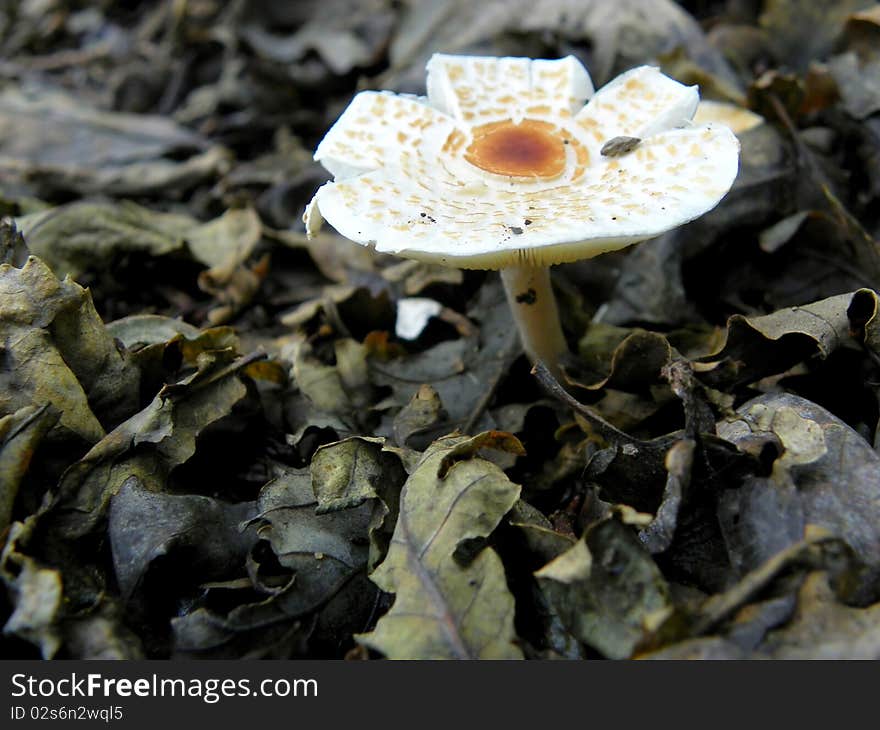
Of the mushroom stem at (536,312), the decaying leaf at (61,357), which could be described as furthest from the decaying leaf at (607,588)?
the decaying leaf at (61,357)

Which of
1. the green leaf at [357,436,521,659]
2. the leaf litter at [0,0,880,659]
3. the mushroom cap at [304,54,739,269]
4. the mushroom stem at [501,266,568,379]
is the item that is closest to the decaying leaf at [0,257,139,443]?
the leaf litter at [0,0,880,659]

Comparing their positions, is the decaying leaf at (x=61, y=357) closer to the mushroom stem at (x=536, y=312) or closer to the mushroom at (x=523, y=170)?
the mushroom at (x=523, y=170)

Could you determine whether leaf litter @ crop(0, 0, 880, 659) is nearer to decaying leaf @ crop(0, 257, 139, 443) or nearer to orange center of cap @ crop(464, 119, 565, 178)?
decaying leaf @ crop(0, 257, 139, 443)

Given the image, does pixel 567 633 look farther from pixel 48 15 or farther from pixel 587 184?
pixel 48 15

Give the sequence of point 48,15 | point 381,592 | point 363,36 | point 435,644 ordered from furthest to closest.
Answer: point 48,15 < point 363,36 < point 381,592 < point 435,644

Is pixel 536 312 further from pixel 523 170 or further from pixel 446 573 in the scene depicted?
pixel 446 573

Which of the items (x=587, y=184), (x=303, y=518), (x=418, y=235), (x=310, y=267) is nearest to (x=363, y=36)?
(x=310, y=267)
